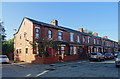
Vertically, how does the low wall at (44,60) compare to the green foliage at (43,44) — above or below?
below

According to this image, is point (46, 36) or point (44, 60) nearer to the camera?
point (44, 60)

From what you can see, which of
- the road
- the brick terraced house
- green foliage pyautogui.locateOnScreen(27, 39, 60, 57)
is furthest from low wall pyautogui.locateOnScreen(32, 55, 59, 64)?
the road

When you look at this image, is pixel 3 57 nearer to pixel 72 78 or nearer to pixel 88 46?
pixel 72 78

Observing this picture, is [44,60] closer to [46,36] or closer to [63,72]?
[46,36]

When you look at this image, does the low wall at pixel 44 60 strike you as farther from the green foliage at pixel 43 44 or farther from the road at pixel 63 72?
the road at pixel 63 72

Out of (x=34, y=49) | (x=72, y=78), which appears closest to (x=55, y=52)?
(x=34, y=49)

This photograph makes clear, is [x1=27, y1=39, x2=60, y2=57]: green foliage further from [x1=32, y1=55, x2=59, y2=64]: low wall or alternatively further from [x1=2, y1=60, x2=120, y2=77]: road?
[x1=2, y1=60, x2=120, y2=77]: road

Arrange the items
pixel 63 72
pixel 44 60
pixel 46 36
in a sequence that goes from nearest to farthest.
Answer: pixel 63 72 → pixel 44 60 → pixel 46 36

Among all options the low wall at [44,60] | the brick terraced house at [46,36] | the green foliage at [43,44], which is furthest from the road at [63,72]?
the green foliage at [43,44]

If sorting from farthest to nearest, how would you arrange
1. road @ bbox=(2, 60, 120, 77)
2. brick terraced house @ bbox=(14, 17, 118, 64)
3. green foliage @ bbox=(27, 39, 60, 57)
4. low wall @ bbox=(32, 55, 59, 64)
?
1. brick terraced house @ bbox=(14, 17, 118, 64)
2. green foliage @ bbox=(27, 39, 60, 57)
3. low wall @ bbox=(32, 55, 59, 64)
4. road @ bbox=(2, 60, 120, 77)

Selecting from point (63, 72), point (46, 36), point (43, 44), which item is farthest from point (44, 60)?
point (63, 72)

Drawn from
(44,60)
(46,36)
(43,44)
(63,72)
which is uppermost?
(46,36)

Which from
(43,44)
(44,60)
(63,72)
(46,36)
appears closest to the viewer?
(63,72)

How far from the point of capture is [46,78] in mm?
8039
